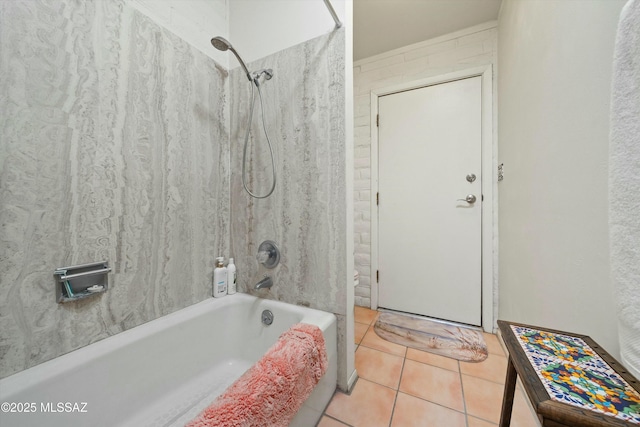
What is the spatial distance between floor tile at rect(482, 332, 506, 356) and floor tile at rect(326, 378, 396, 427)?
781mm

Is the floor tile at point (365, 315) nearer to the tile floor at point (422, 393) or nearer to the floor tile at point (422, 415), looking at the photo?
the tile floor at point (422, 393)

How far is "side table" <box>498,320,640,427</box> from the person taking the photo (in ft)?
1.20

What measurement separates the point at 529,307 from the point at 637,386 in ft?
2.22

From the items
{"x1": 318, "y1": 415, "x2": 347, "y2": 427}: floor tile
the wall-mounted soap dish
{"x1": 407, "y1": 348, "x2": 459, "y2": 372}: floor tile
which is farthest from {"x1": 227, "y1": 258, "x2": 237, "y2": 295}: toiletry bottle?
{"x1": 407, "y1": 348, "x2": 459, "y2": 372}: floor tile

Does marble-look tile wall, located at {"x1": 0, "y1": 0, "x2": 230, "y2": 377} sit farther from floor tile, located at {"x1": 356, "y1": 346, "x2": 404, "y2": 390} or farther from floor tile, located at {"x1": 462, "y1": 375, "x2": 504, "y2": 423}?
floor tile, located at {"x1": 462, "y1": 375, "x2": 504, "y2": 423}

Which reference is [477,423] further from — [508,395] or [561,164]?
[561,164]

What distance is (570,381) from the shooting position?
0.44 meters

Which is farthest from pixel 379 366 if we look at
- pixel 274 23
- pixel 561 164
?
pixel 274 23

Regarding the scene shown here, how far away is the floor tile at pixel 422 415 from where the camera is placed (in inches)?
35.9

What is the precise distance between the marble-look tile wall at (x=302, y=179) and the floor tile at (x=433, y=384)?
1.20ft

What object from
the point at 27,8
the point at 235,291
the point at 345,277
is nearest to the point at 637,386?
the point at 345,277

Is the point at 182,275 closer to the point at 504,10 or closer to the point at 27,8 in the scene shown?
the point at 27,8

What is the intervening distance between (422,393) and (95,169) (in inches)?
67.0

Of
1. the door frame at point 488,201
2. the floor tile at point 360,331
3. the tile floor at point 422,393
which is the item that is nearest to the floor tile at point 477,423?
the tile floor at point 422,393
